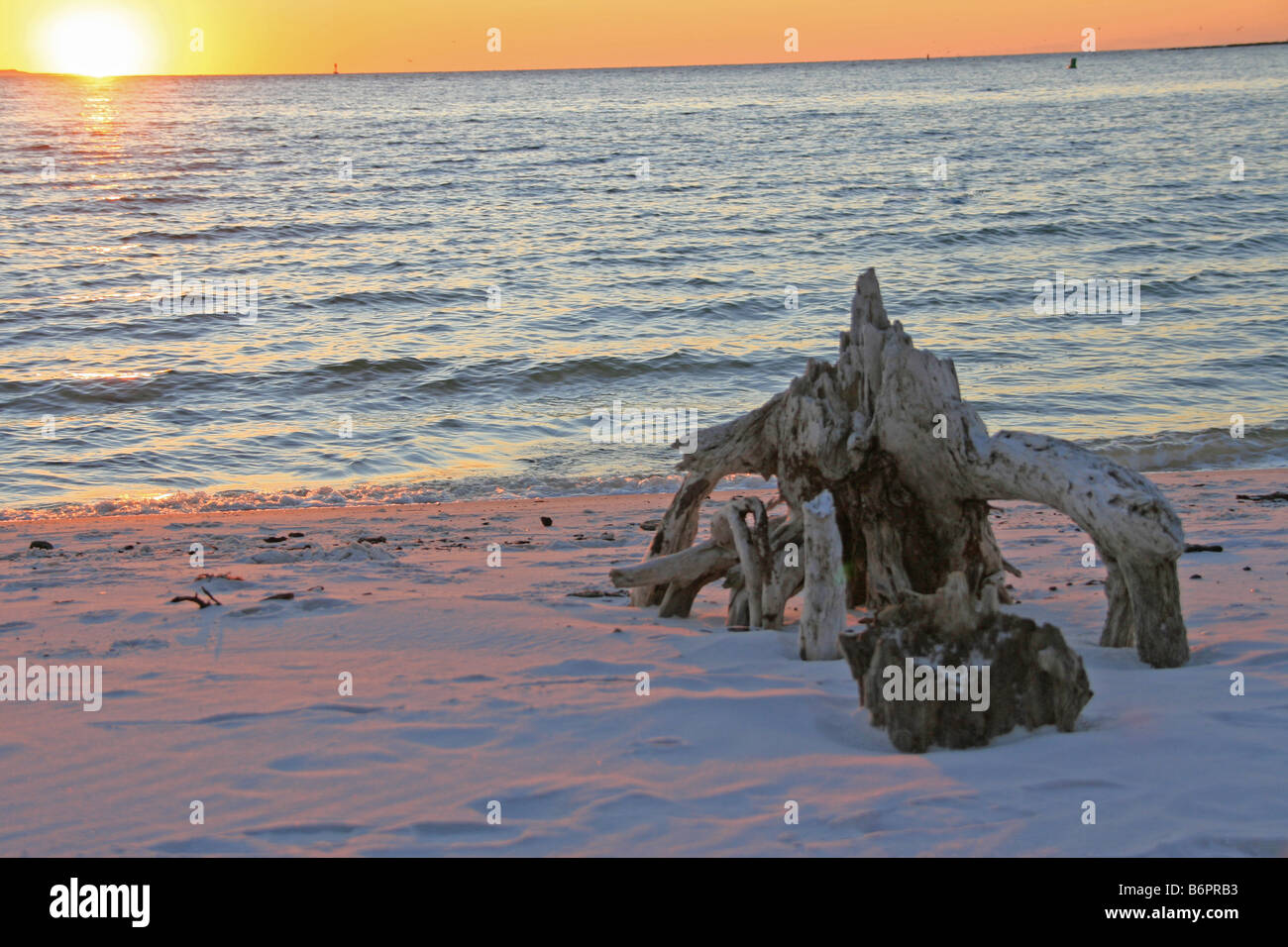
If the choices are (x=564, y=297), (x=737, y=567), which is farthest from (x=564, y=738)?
(x=564, y=297)

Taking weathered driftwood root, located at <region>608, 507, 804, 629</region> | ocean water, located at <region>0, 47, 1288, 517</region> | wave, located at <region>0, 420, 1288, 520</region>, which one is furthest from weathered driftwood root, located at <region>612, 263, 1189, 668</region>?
ocean water, located at <region>0, 47, 1288, 517</region>

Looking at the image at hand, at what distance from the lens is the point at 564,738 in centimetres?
425

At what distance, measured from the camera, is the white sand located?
3418 millimetres

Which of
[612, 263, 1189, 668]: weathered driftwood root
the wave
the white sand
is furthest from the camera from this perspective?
the wave

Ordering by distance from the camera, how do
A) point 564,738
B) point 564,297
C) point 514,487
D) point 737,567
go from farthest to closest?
1. point 564,297
2. point 514,487
3. point 737,567
4. point 564,738

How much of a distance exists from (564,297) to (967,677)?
18158 millimetres

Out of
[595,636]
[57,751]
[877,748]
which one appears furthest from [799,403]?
[57,751]

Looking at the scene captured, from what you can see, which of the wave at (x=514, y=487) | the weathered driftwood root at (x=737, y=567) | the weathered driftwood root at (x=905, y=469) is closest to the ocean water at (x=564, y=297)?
the wave at (x=514, y=487)

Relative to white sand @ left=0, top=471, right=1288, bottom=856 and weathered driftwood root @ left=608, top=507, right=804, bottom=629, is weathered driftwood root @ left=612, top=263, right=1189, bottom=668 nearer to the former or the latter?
weathered driftwood root @ left=608, top=507, right=804, bottom=629

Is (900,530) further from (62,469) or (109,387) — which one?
(109,387)

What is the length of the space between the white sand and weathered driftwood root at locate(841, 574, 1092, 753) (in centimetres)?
10

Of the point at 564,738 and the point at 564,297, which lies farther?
the point at 564,297

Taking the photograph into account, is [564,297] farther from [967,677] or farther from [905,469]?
[967,677]

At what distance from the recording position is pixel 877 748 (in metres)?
4.09
